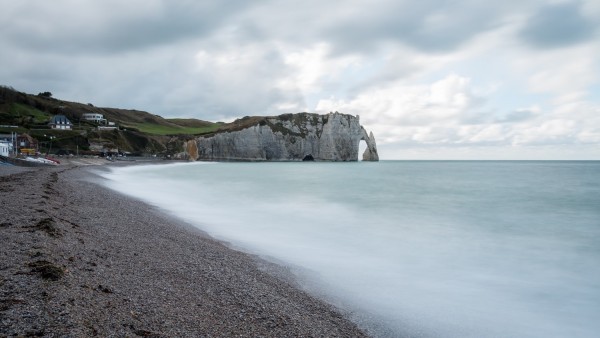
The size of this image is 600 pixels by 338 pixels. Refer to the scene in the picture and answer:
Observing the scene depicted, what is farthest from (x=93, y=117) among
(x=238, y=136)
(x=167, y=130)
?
(x=238, y=136)

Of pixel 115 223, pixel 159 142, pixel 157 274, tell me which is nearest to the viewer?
pixel 157 274

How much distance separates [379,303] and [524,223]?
1235 centimetres

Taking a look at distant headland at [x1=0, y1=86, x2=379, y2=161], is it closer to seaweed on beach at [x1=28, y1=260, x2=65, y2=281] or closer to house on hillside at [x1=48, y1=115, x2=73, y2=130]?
house on hillside at [x1=48, y1=115, x2=73, y2=130]

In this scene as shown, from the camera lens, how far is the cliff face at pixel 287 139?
10256 cm

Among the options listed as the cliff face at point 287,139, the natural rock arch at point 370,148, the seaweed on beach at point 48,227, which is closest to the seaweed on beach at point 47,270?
the seaweed on beach at point 48,227

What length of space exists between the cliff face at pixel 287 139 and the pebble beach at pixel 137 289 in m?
93.6

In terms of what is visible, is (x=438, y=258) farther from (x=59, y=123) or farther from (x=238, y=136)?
(x=59, y=123)

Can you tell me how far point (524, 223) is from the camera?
627 inches

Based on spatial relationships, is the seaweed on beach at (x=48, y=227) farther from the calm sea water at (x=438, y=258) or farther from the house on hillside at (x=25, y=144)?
the house on hillside at (x=25, y=144)

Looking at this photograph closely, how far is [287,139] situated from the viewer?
4161 inches

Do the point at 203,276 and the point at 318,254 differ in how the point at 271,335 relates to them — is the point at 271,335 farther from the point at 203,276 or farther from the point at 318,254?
the point at 318,254

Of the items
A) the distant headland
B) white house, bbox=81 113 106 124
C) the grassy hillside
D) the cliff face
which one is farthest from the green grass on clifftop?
the cliff face

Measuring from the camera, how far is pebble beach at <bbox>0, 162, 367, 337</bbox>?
3.79 m

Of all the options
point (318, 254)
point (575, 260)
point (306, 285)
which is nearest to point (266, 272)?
point (306, 285)
